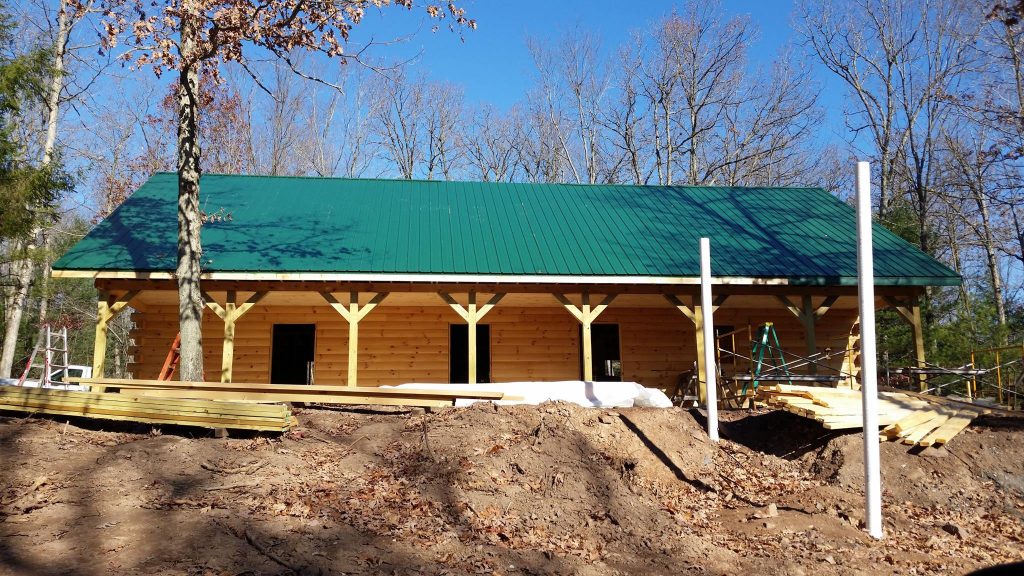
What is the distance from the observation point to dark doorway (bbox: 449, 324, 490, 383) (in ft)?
56.3

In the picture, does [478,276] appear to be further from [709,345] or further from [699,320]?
[709,345]

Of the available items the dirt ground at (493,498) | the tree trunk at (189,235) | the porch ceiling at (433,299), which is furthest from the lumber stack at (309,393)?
the porch ceiling at (433,299)

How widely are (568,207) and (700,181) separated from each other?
697 inches

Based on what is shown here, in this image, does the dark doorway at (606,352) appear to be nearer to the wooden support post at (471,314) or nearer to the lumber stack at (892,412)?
the wooden support post at (471,314)

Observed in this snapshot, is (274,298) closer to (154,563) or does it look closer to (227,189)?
(227,189)

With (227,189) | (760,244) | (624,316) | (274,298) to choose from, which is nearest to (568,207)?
(624,316)

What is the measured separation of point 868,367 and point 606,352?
33.4ft

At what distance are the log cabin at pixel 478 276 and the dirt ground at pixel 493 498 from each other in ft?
12.8

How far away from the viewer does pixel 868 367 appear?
7938mm

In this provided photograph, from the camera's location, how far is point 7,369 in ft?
75.9

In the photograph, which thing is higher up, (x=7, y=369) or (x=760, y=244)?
(x=760, y=244)

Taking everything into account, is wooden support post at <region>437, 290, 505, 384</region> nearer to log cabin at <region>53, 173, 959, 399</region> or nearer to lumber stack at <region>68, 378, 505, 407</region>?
log cabin at <region>53, 173, 959, 399</region>

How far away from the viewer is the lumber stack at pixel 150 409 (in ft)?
27.8

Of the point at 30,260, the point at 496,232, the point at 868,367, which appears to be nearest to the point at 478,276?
the point at 496,232
